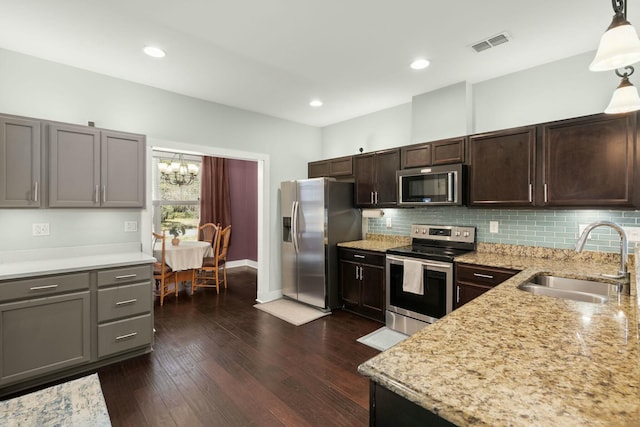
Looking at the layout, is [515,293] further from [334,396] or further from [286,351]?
[286,351]

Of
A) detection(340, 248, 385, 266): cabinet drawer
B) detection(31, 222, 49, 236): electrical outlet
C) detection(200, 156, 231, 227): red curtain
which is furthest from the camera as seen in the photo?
detection(200, 156, 231, 227): red curtain

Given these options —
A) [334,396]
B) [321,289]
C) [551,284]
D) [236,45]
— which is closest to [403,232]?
[321,289]

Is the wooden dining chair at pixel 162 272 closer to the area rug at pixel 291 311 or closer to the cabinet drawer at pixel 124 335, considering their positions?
the area rug at pixel 291 311

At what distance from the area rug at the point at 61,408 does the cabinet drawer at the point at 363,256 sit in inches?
111

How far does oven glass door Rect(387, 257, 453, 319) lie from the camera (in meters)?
3.04

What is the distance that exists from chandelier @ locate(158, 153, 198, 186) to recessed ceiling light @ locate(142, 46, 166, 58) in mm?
3320

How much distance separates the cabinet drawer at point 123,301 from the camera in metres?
2.69

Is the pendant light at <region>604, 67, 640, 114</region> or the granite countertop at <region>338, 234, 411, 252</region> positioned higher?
the pendant light at <region>604, 67, 640, 114</region>

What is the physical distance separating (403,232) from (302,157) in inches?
81.5

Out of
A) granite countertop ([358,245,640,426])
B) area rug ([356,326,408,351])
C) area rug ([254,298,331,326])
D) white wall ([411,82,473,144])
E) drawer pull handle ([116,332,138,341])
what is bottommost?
area rug ([356,326,408,351])

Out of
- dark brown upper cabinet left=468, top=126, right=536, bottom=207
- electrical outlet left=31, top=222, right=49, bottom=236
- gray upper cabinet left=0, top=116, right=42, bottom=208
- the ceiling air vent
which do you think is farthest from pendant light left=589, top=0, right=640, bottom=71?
electrical outlet left=31, top=222, right=49, bottom=236

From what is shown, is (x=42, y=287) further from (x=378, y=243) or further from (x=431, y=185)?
(x=431, y=185)

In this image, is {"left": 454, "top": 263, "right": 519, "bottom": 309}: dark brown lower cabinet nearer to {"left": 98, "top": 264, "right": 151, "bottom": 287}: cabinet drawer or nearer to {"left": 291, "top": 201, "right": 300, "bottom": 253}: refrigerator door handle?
{"left": 291, "top": 201, "right": 300, "bottom": 253}: refrigerator door handle

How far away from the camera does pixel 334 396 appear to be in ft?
7.61
